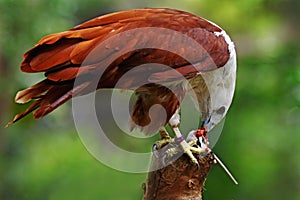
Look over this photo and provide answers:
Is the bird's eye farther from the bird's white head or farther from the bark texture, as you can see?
the bark texture

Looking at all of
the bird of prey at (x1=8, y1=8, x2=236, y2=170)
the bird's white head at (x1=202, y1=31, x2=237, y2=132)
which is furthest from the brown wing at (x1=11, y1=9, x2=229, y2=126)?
the bird's white head at (x1=202, y1=31, x2=237, y2=132)

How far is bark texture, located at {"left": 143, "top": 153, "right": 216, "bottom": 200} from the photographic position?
68.4 inches

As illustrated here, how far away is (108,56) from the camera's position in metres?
1.57

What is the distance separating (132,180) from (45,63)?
185 centimetres

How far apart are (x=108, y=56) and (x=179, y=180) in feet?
1.29

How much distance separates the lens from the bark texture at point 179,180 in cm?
174

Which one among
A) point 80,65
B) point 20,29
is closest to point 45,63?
point 80,65

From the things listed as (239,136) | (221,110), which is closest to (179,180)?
(221,110)

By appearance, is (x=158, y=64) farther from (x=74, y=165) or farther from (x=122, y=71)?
(x=74, y=165)

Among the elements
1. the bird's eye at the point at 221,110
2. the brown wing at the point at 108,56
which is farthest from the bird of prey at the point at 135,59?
the bird's eye at the point at 221,110

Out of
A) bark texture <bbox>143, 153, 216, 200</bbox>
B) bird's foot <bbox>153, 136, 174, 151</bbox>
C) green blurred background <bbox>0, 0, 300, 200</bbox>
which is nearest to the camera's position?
bark texture <bbox>143, 153, 216, 200</bbox>

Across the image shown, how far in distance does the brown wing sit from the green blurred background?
4.56 ft

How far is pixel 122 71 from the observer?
5.24 feet

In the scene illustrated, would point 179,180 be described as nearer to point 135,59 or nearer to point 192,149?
point 192,149
